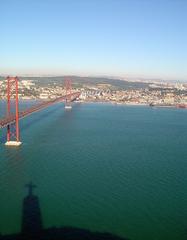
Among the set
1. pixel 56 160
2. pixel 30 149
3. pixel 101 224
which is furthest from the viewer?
pixel 30 149

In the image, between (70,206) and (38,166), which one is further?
(38,166)

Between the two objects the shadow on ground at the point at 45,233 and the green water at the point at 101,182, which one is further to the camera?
the green water at the point at 101,182

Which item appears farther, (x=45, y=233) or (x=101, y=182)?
(x=101, y=182)

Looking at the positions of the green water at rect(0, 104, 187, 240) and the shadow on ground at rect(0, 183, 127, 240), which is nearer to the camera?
the shadow on ground at rect(0, 183, 127, 240)

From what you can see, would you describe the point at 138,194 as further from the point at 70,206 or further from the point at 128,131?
the point at 128,131

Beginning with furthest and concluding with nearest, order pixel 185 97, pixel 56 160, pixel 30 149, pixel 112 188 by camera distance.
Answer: pixel 185 97
pixel 30 149
pixel 56 160
pixel 112 188

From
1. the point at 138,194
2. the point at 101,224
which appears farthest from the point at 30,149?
the point at 101,224
